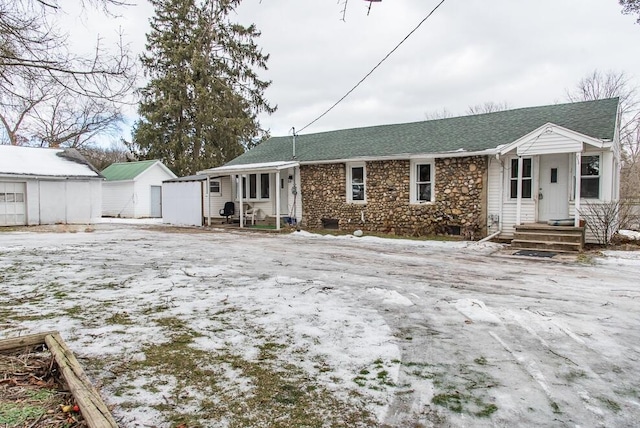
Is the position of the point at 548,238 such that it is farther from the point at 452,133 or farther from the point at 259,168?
the point at 259,168

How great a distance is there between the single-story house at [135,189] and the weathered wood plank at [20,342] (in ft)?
74.4

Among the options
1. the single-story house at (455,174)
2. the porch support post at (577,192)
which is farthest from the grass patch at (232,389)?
the single-story house at (455,174)

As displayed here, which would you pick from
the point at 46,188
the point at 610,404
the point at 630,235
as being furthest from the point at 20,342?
the point at 46,188

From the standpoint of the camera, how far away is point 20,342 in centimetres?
331

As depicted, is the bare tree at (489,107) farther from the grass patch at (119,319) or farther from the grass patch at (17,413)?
the grass patch at (17,413)

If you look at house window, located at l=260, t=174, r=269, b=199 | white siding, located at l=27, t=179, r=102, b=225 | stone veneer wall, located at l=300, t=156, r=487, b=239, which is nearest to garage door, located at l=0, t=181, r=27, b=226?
white siding, located at l=27, t=179, r=102, b=225

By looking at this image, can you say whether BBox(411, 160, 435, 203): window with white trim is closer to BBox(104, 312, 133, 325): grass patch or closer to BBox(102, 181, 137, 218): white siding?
BBox(104, 312, 133, 325): grass patch

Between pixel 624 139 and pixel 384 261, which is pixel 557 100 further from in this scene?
pixel 384 261

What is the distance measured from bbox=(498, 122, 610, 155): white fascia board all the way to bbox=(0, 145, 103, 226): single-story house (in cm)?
1962

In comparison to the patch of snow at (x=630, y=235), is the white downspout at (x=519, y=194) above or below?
above

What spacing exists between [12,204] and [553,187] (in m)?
22.4

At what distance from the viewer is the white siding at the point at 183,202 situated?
1852 cm

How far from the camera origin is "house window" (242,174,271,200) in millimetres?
17922

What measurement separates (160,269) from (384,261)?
4.51m
